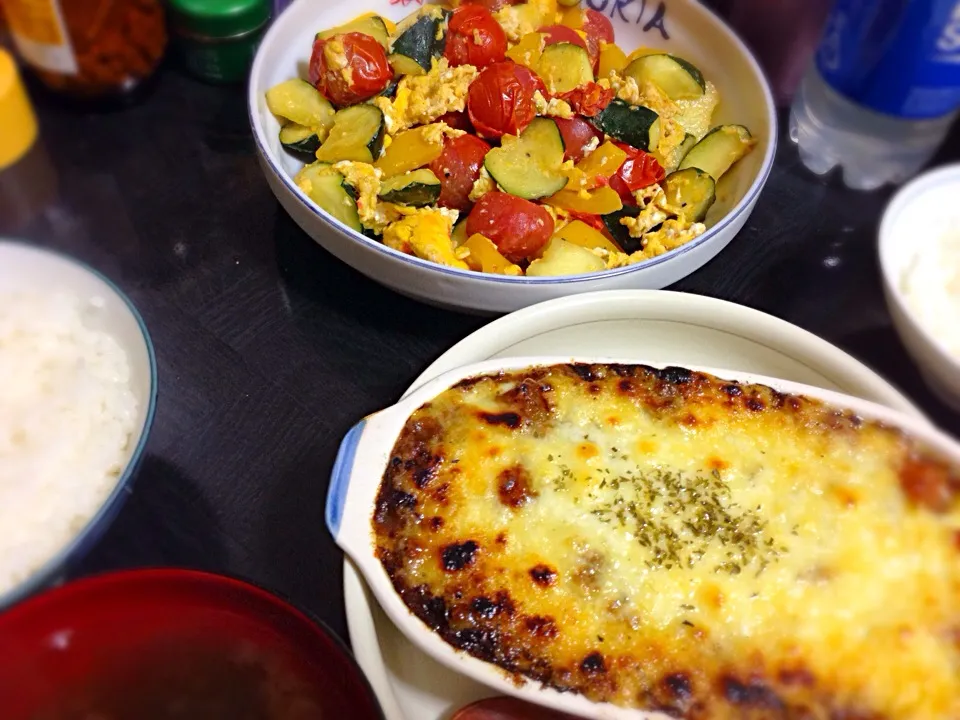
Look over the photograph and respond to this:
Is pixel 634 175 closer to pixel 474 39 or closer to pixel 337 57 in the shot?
pixel 474 39

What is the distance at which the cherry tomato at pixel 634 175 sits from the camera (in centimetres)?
94

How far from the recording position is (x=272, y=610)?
1.80ft

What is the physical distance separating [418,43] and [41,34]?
0.47m

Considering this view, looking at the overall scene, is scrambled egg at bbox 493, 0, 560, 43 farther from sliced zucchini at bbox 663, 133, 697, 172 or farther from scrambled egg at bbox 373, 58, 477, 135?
sliced zucchini at bbox 663, 133, 697, 172

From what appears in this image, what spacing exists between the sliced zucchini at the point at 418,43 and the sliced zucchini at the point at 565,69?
0.15 meters

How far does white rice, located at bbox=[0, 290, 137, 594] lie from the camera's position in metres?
0.65

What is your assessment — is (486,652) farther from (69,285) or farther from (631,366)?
(69,285)

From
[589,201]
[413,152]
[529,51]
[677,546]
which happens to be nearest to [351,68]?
[413,152]

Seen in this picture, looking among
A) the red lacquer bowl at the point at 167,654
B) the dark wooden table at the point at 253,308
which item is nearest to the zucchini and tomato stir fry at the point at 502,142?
the dark wooden table at the point at 253,308

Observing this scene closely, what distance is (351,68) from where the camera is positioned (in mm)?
953

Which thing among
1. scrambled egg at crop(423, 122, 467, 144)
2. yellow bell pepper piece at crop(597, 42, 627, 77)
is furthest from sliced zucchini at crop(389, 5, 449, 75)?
yellow bell pepper piece at crop(597, 42, 627, 77)

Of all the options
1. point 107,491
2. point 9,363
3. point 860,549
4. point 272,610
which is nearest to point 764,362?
point 860,549

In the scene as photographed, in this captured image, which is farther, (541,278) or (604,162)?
(604,162)

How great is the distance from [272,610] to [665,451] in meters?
0.35
